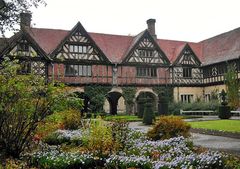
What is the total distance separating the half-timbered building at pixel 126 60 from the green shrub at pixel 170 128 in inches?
854

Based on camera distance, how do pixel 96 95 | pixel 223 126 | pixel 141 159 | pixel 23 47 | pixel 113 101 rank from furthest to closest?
pixel 113 101, pixel 96 95, pixel 23 47, pixel 223 126, pixel 141 159

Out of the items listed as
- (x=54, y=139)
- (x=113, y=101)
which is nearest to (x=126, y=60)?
(x=113, y=101)

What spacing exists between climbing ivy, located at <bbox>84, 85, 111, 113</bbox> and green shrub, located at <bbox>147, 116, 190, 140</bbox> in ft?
76.1

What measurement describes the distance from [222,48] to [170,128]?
100 feet

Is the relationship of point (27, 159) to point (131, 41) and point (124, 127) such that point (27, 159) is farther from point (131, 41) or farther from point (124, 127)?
point (131, 41)

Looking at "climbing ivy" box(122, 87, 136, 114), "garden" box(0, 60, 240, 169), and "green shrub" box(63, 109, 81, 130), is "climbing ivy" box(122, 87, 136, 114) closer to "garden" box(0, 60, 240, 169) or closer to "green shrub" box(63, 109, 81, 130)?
"green shrub" box(63, 109, 81, 130)

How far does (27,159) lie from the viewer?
31.9ft

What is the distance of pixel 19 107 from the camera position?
403 inches

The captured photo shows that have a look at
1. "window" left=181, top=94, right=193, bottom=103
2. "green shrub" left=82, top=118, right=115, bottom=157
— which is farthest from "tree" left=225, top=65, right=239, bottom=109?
"green shrub" left=82, top=118, right=115, bottom=157

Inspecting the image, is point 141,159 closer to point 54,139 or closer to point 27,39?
point 54,139

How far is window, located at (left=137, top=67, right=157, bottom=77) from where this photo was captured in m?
39.9

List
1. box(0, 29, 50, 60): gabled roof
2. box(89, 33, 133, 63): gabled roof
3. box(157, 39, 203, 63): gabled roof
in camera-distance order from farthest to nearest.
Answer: box(157, 39, 203, 63): gabled roof
box(89, 33, 133, 63): gabled roof
box(0, 29, 50, 60): gabled roof

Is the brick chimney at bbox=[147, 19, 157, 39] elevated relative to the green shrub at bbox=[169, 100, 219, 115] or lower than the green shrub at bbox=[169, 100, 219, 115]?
elevated

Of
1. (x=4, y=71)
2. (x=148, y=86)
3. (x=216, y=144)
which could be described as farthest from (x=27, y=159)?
(x=148, y=86)
